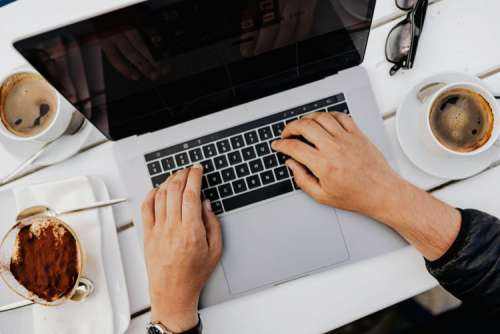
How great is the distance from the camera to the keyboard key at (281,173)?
0.69 meters

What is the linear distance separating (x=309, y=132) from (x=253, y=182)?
13 cm

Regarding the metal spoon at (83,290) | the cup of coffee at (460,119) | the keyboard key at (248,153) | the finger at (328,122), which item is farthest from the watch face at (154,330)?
the cup of coffee at (460,119)

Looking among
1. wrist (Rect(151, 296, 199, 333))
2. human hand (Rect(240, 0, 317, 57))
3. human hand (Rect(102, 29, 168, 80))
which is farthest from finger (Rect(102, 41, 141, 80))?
wrist (Rect(151, 296, 199, 333))

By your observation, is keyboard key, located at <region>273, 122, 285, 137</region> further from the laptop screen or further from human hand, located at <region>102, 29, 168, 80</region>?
human hand, located at <region>102, 29, 168, 80</region>

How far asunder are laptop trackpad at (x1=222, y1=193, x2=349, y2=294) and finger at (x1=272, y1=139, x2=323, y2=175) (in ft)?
0.18

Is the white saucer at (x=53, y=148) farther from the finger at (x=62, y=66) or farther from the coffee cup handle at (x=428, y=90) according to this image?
the coffee cup handle at (x=428, y=90)

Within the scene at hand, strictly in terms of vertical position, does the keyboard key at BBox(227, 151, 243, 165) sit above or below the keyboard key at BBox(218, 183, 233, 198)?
above

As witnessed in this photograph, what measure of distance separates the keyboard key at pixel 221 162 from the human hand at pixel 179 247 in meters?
0.03

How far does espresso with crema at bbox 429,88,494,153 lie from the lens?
2.14 ft

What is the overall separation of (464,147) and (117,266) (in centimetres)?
62

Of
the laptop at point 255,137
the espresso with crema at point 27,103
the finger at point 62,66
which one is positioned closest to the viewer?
the finger at point 62,66

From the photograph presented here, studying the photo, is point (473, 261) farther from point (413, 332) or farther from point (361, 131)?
point (413, 332)

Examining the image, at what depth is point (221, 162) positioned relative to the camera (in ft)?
2.27

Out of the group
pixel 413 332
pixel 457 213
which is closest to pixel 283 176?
pixel 457 213
